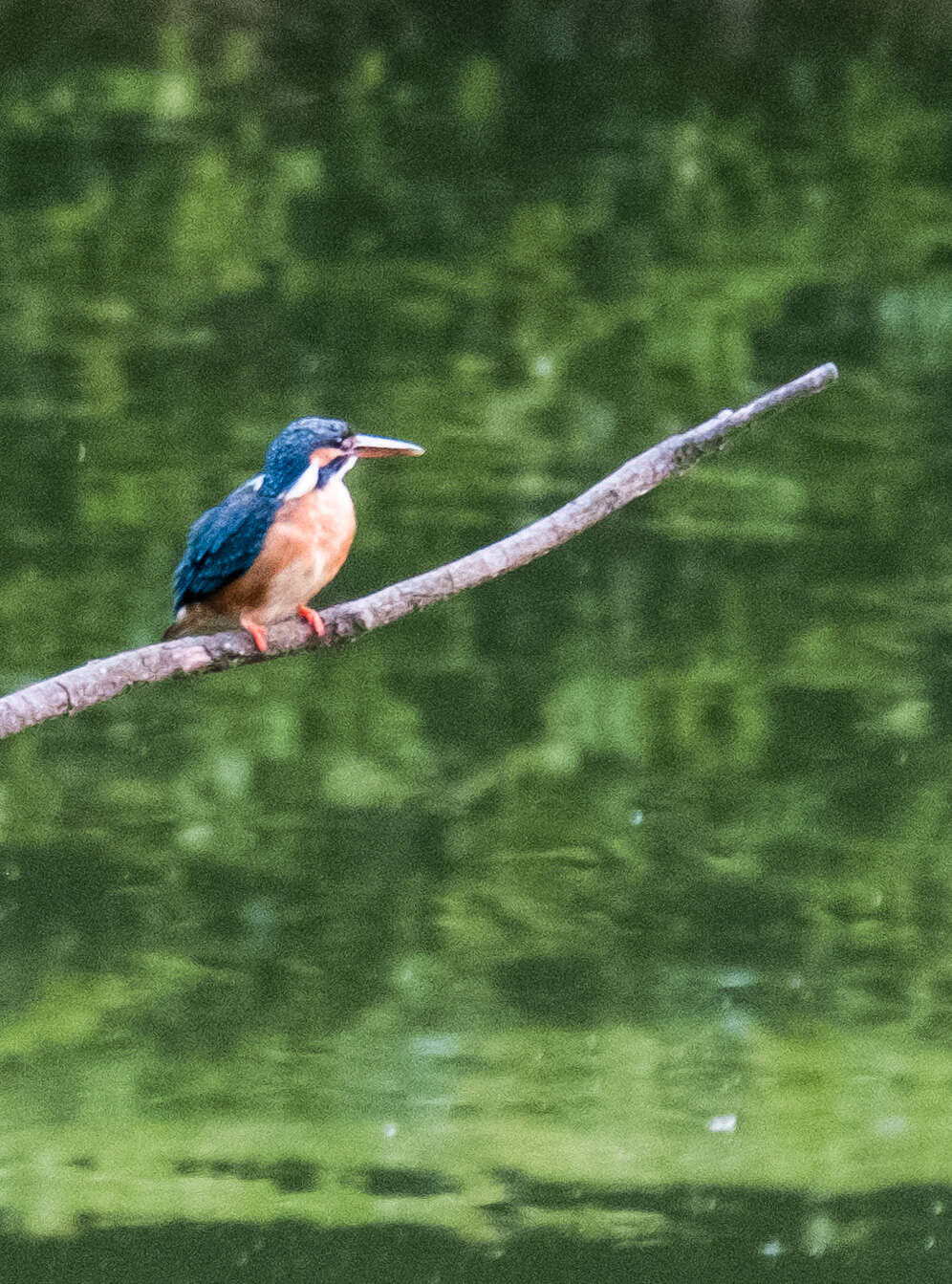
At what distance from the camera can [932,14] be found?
37.1ft

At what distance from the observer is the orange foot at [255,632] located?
2277 millimetres

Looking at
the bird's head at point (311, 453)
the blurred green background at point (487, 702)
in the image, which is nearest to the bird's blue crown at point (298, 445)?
the bird's head at point (311, 453)

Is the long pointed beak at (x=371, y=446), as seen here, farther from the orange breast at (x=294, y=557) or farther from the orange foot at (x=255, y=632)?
the orange foot at (x=255, y=632)

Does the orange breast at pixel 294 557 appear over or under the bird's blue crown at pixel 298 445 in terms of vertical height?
under

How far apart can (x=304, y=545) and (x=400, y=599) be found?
19 centimetres

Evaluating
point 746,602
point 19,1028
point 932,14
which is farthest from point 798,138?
point 19,1028

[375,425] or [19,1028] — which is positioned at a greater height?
[375,425]

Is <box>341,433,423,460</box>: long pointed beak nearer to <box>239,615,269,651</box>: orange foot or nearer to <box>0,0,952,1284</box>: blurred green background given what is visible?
<box>239,615,269,651</box>: orange foot

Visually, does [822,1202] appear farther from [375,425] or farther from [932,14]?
[932,14]

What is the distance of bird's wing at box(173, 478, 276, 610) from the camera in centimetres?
237

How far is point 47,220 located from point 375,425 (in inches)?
106

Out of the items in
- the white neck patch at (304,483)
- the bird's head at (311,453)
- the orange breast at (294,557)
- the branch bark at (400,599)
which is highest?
the bird's head at (311,453)

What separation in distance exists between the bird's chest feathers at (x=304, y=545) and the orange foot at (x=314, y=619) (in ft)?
0.04

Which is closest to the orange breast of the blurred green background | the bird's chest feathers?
the bird's chest feathers
